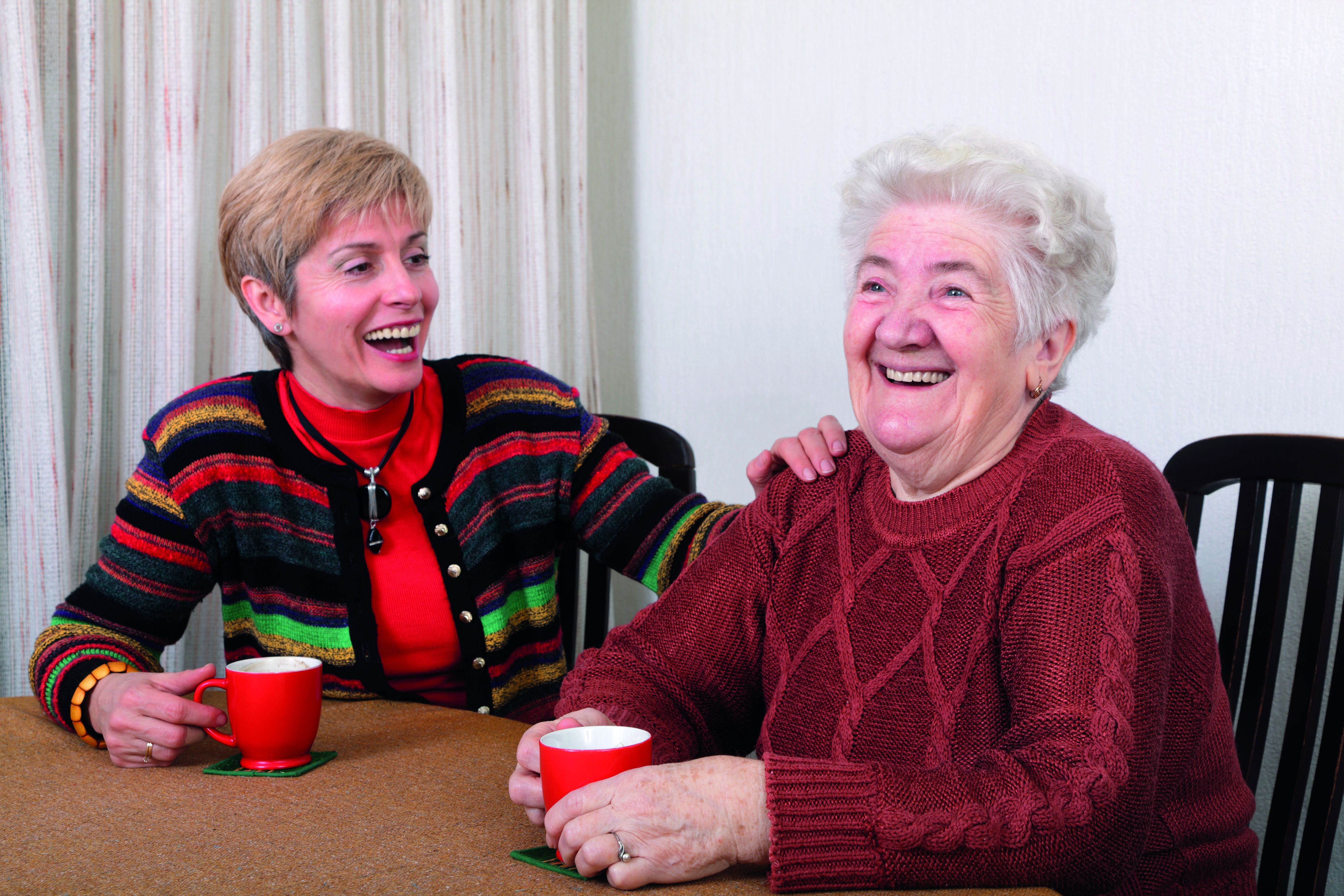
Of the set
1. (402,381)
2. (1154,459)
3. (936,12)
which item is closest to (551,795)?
(402,381)

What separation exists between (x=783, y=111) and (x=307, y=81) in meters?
0.98

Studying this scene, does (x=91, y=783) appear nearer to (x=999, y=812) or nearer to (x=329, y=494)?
(x=329, y=494)

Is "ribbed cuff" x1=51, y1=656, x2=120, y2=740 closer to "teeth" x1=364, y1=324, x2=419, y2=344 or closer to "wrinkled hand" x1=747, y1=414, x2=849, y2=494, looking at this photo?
"teeth" x1=364, y1=324, x2=419, y2=344

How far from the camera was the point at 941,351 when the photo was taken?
1101mm

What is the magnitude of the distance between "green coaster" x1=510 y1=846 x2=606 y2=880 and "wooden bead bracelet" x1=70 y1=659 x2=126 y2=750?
0.55m

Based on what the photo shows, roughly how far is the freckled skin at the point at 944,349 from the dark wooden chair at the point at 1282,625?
0.32 m

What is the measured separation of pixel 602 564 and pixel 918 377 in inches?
33.4

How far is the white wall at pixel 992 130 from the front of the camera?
155 cm

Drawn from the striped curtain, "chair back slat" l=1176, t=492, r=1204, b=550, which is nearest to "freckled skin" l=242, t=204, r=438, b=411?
the striped curtain

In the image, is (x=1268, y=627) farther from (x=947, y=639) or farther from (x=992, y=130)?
(x=992, y=130)

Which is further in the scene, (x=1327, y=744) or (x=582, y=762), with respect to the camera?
(x=1327, y=744)

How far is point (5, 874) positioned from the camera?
81 cm

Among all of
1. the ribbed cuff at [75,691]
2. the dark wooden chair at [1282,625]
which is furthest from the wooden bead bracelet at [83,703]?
the dark wooden chair at [1282,625]

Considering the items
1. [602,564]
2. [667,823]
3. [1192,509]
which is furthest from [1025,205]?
[602,564]
